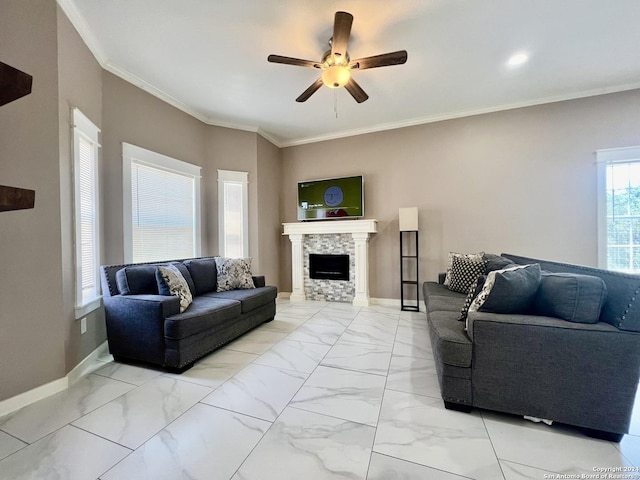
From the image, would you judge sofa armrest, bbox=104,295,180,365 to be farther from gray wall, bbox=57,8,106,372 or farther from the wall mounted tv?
the wall mounted tv

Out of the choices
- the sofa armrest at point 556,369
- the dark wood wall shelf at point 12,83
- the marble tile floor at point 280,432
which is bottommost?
the marble tile floor at point 280,432

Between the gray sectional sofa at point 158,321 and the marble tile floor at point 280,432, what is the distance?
161mm

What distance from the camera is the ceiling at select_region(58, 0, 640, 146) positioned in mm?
2135

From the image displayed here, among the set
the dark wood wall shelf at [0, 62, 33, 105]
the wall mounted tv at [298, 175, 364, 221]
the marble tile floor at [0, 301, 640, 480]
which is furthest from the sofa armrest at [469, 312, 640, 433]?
the wall mounted tv at [298, 175, 364, 221]

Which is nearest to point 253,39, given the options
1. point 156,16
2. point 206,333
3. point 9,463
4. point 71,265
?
point 156,16

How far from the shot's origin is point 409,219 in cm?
396

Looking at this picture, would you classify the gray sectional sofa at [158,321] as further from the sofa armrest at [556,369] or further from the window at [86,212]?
the sofa armrest at [556,369]

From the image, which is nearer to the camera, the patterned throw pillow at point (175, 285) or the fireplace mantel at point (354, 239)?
the patterned throw pillow at point (175, 285)

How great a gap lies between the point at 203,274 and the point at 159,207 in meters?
1.10

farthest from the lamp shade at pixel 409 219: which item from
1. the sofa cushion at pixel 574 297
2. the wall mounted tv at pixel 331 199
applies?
the sofa cushion at pixel 574 297

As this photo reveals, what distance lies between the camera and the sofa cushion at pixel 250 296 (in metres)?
2.95

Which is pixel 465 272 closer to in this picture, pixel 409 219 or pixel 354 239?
pixel 409 219

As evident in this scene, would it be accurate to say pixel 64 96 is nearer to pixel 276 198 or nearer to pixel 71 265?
pixel 71 265

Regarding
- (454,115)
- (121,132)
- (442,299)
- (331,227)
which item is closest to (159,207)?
(121,132)
